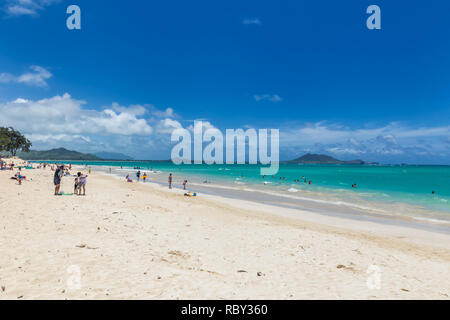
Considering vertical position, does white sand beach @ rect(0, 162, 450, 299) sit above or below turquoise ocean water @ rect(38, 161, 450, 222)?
above

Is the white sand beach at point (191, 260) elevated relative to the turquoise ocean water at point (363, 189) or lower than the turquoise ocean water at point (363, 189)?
elevated

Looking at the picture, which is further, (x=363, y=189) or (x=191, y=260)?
(x=363, y=189)

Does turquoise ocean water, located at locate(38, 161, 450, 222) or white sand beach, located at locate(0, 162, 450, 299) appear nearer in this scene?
white sand beach, located at locate(0, 162, 450, 299)

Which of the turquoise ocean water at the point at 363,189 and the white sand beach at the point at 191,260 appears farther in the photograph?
the turquoise ocean water at the point at 363,189

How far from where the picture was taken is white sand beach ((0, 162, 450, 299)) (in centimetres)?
543

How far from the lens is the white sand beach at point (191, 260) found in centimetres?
543

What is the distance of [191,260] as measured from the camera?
7402 mm

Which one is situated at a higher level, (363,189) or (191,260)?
(191,260)
